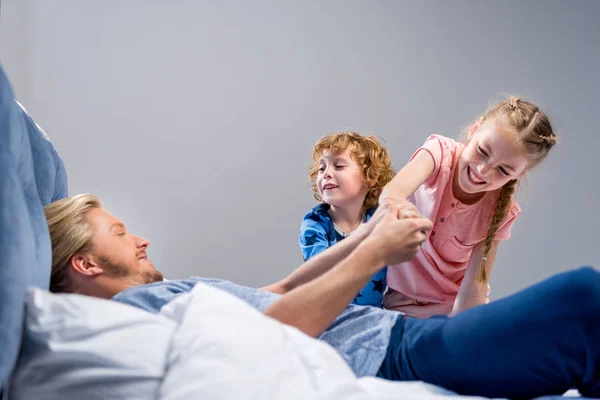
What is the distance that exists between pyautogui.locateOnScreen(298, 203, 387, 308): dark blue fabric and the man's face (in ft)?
2.39

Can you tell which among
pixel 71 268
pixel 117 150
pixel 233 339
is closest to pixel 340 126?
pixel 117 150

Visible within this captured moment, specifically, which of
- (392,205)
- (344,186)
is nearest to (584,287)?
(392,205)

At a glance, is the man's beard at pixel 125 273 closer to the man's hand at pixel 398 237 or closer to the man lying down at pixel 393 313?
the man lying down at pixel 393 313

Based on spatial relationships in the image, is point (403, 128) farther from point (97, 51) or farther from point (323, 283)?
point (323, 283)

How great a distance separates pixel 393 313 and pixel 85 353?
0.69 m

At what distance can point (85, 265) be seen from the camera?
4.37 feet

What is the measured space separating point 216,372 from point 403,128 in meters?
2.32

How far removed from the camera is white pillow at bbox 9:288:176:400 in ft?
2.96

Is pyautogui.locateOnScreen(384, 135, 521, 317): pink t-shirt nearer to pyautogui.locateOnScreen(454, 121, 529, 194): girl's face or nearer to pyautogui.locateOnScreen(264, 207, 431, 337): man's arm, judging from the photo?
pyautogui.locateOnScreen(454, 121, 529, 194): girl's face

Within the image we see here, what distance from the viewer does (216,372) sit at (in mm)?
876

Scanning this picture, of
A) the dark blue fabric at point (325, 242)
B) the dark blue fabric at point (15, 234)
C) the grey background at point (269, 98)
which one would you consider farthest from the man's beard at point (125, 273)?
the grey background at point (269, 98)

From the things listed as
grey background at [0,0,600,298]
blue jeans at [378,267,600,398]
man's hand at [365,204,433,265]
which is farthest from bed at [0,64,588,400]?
grey background at [0,0,600,298]

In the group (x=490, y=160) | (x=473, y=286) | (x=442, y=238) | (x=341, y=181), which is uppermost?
(x=490, y=160)

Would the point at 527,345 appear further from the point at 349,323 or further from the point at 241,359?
the point at 241,359
